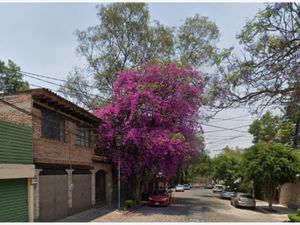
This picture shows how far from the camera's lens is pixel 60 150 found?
64.8ft

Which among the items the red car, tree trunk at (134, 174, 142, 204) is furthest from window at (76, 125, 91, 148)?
the red car

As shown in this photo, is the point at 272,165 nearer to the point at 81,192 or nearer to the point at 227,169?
the point at 81,192

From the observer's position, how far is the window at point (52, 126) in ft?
60.1

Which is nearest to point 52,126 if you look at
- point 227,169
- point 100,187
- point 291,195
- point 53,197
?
point 53,197

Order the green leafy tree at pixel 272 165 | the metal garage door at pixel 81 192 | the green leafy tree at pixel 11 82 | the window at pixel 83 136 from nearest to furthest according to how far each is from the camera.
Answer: the metal garage door at pixel 81 192, the window at pixel 83 136, the green leafy tree at pixel 272 165, the green leafy tree at pixel 11 82

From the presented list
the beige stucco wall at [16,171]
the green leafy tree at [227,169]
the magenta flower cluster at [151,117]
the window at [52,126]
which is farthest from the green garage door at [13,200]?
the green leafy tree at [227,169]

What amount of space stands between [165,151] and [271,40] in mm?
17479

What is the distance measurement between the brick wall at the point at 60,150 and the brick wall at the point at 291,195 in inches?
670

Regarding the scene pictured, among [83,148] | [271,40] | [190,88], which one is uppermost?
[190,88]

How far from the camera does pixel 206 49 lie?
32.8 meters

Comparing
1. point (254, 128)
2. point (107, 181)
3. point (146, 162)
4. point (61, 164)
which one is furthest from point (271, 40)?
point (254, 128)

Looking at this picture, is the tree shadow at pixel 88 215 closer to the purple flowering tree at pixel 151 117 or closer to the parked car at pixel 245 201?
the purple flowering tree at pixel 151 117

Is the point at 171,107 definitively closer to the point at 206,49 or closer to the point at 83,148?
the point at 83,148

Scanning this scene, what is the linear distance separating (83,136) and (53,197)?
19.6 ft
